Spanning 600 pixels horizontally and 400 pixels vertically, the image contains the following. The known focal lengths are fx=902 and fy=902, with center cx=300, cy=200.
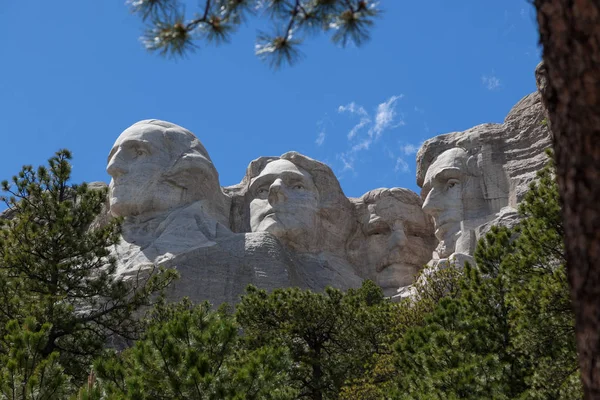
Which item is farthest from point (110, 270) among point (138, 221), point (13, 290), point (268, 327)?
point (138, 221)

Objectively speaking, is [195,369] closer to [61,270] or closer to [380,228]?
[61,270]

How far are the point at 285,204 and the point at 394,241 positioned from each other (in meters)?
4.06

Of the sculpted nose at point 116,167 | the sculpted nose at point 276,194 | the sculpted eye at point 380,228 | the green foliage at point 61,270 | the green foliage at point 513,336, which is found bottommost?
the green foliage at point 513,336

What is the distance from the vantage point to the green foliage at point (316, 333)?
17.5 m

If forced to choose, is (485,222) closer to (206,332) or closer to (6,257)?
(6,257)

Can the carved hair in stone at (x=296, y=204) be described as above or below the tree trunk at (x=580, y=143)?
above

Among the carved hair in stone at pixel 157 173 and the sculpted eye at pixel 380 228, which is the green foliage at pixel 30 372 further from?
the sculpted eye at pixel 380 228

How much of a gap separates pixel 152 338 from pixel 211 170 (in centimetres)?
1942

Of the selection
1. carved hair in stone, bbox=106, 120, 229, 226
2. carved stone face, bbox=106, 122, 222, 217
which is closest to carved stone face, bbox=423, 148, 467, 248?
carved hair in stone, bbox=106, 120, 229, 226

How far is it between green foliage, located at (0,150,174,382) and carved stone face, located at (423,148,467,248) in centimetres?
1362

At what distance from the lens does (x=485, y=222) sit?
27.9 m

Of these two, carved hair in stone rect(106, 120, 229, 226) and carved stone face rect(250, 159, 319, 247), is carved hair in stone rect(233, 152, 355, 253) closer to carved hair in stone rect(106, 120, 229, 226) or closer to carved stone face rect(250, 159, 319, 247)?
carved stone face rect(250, 159, 319, 247)

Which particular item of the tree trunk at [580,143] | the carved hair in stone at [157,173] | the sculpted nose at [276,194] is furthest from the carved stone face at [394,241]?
the tree trunk at [580,143]

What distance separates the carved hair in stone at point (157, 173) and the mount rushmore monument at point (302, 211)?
4cm
